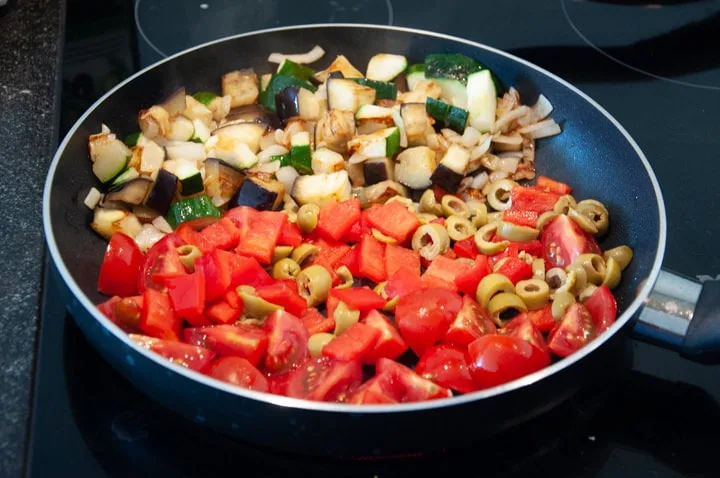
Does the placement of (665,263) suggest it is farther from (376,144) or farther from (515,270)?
(376,144)

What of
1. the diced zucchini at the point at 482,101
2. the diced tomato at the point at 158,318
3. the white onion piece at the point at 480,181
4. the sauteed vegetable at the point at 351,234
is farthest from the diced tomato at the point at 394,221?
the diced tomato at the point at 158,318

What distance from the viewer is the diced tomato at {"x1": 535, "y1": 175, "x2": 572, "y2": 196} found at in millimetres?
1541

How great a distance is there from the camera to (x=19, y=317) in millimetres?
1288

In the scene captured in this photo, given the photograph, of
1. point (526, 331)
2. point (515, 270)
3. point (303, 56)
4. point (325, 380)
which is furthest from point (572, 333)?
point (303, 56)

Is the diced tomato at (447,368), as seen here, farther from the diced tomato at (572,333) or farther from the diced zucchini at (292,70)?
the diced zucchini at (292,70)

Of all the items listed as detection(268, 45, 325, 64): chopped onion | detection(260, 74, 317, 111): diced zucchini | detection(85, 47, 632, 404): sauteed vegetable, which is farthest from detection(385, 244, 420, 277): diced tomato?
detection(268, 45, 325, 64): chopped onion

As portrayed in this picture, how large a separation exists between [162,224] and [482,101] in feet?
2.40

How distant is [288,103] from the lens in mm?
1636

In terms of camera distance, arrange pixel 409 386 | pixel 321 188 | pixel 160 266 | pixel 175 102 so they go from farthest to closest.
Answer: pixel 175 102 < pixel 321 188 < pixel 160 266 < pixel 409 386

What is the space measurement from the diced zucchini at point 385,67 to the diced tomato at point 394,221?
0.42 meters

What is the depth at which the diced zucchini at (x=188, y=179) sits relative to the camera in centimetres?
146

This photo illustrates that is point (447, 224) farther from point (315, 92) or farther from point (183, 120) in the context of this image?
point (183, 120)

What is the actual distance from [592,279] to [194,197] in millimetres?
770

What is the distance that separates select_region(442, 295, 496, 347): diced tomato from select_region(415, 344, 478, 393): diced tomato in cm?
2
